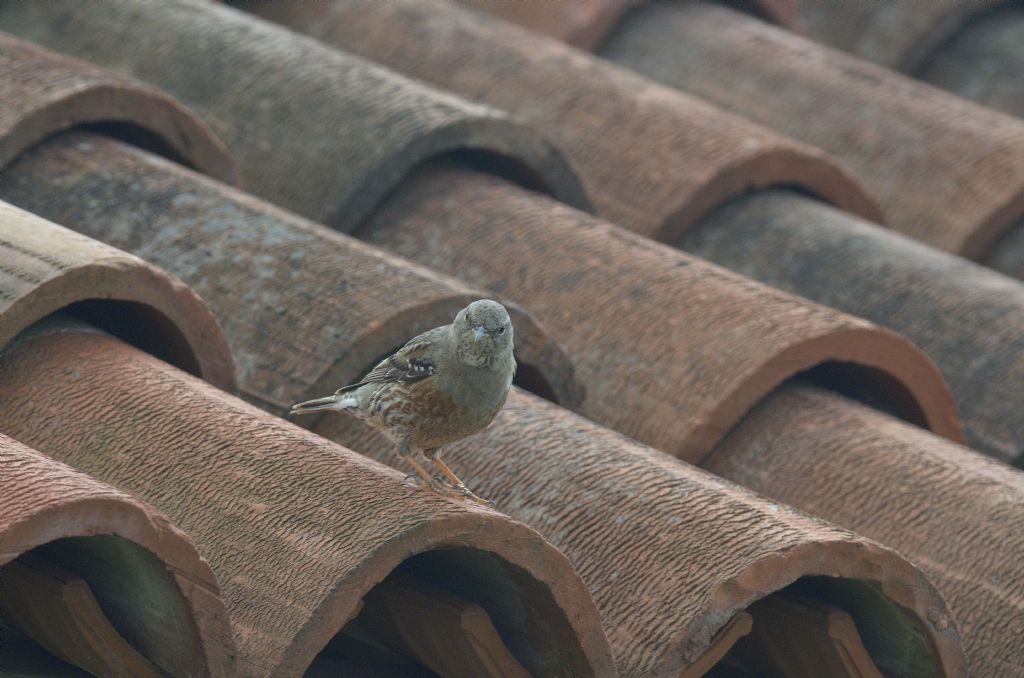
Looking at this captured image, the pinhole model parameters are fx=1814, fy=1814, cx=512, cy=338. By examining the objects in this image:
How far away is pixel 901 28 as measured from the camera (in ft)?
25.2

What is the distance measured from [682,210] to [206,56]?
5.18 feet

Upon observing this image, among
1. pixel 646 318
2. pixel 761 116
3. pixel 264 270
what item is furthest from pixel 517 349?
pixel 761 116

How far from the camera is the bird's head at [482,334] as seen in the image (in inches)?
143

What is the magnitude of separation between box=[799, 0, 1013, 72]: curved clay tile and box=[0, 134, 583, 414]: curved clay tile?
3746 mm

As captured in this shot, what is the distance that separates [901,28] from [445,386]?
460 cm

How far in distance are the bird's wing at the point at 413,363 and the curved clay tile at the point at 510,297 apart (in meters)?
0.41

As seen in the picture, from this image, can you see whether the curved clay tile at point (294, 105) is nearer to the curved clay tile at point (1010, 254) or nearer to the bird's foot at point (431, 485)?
the curved clay tile at point (1010, 254)

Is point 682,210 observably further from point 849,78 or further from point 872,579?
point 872,579

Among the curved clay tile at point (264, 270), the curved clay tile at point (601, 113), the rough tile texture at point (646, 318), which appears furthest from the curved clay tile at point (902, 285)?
the curved clay tile at point (264, 270)

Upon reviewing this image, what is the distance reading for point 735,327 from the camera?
462 cm

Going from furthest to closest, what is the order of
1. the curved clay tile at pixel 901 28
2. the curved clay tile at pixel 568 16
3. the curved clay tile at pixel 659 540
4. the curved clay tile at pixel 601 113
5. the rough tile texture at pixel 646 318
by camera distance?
the curved clay tile at pixel 901 28 < the curved clay tile at pixel 568 16 < the curved clay tile at pixel 601 113 < the rough tile texture at pixel 646 318 < the curved clay tile at pixel 659 540

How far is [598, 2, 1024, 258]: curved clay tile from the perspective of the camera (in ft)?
20.4

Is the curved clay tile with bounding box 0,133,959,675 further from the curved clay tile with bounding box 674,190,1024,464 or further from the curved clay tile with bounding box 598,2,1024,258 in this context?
the curved clay tile with bounding box 598,2,1024,258

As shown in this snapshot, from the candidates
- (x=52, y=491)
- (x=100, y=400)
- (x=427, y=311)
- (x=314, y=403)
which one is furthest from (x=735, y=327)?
(x=52, y=491)
